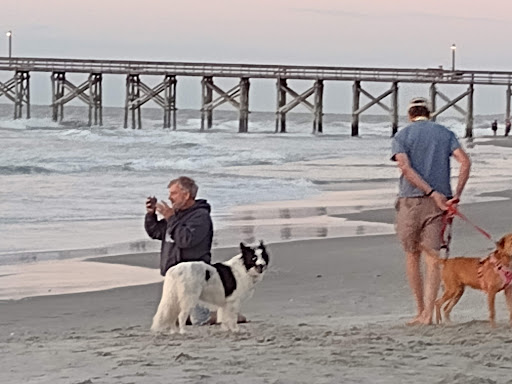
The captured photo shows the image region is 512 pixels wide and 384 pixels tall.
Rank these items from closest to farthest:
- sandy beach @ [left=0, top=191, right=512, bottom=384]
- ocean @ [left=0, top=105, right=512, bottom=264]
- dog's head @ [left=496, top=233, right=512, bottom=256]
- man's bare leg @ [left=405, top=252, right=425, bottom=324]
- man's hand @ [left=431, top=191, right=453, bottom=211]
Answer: sandy beach @ [left=0, top=191, right=512, bottom=384], dog's head @ [left=496, top=233, right=512, bottom=256], man's hand @ [left=431, top=191, right=453, bottom=211], man's bare leg @ [left=405, top=252, right=425, bottom=324], ocean @ [left=0, top=105, right=512, bottom=264]

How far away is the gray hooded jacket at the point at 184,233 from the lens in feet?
21.7

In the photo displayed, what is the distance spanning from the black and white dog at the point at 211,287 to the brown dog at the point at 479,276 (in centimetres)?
106

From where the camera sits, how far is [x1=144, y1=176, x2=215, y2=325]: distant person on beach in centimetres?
660

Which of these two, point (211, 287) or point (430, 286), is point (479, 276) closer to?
point (430, 286)

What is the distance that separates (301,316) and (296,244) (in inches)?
164

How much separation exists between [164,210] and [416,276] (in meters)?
1.54

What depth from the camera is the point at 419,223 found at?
638cm

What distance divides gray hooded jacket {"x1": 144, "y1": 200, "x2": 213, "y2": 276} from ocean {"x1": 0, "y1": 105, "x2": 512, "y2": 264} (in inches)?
153

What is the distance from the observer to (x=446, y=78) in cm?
4522

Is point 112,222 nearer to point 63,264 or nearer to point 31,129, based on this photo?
point 63,264

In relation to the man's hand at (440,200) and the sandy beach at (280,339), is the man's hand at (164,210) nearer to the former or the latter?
the sandy beach at (280,339)

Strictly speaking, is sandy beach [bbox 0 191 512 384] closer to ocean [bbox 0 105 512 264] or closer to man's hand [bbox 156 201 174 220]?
man's hand [bbox 156 201 174 220]

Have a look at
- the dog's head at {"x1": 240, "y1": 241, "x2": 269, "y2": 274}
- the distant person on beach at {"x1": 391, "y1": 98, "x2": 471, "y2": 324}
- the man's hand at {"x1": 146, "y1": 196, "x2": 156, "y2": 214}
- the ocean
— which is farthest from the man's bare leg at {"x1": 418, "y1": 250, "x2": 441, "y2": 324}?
the ocean

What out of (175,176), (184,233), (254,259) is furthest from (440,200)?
(175,176)
